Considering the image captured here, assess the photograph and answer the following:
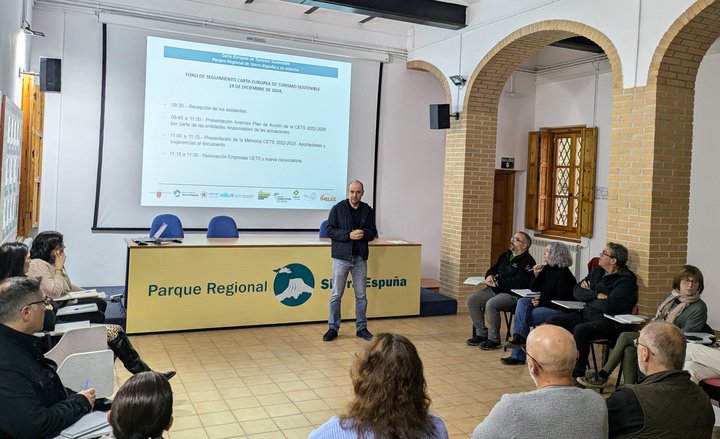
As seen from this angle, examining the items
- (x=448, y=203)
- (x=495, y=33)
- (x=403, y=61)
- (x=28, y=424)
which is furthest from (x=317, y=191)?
(x=28, y=424)

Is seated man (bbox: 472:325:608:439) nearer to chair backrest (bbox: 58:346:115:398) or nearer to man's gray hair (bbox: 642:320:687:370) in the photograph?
man's gray hair (bbox: 642:320:687:370)

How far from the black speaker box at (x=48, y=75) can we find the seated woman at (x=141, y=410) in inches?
193

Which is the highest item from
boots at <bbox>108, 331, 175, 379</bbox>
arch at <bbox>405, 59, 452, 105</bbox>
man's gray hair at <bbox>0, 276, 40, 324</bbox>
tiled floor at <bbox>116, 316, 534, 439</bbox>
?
arch at <bbox>405, 59, 452, 105</bbox>

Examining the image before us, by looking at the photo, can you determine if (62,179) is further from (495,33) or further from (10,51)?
(495,33)

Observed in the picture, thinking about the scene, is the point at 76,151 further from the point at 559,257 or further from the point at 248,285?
the point at 559,257

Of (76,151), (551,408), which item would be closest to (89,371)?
(551,408)

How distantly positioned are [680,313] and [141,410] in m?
3.89

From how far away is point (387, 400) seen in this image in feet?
5.63

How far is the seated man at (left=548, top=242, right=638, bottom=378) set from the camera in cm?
480

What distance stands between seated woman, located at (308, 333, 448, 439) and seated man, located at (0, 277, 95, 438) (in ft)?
3.73

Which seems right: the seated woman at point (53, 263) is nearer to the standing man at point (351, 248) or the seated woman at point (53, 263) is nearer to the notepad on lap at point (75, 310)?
the notepad on lap at point (75, 310)

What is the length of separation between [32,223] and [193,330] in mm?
1985

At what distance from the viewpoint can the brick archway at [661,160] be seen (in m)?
5.20

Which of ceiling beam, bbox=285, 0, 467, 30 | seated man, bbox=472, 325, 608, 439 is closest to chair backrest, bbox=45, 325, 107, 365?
seated man, bbox=472, 325, 608, 439
